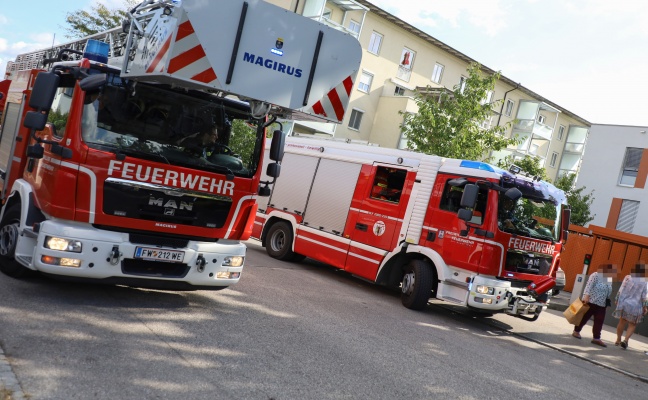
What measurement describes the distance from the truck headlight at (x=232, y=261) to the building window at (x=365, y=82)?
27.1m

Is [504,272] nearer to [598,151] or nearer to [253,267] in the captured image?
[253,267]

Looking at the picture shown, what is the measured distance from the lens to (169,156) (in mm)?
6453

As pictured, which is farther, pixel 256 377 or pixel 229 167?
pixel 229 167

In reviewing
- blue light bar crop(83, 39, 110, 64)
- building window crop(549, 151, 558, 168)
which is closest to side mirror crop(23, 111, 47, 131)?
blue light bar crop(83, 39, 110, 64)

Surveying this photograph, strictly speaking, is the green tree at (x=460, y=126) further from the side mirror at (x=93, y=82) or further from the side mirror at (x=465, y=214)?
the side mirror at (x=93, y=82)

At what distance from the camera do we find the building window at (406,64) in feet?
114

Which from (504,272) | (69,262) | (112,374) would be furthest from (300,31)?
(504,272)

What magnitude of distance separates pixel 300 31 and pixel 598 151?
105 feet

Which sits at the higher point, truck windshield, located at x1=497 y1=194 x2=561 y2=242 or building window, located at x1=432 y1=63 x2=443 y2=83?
building window, located at x1=432 y1=63 x2=443 y2=83

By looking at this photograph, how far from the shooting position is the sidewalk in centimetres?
933

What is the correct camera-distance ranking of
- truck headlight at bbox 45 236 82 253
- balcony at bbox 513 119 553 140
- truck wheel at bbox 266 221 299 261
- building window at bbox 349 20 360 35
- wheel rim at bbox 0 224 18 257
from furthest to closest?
1. balcony at bbox 513 119 553 140
2. building window at bbox 349 20 360 35
3. truck wheel at bbox 266 221 299 261
4. wheel rim at bbox 0 224 18 257
5. truck headlight at bbox 45 236 82 253

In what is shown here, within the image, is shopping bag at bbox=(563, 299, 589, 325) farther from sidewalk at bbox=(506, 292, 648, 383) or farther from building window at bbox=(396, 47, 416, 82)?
building window at bbox=(396, 47, 416, 82)

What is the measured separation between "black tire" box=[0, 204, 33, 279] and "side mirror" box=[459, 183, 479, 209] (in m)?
6.18

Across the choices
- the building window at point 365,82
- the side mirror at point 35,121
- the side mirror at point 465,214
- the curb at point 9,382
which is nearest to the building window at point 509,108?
the building window at point 365,82
